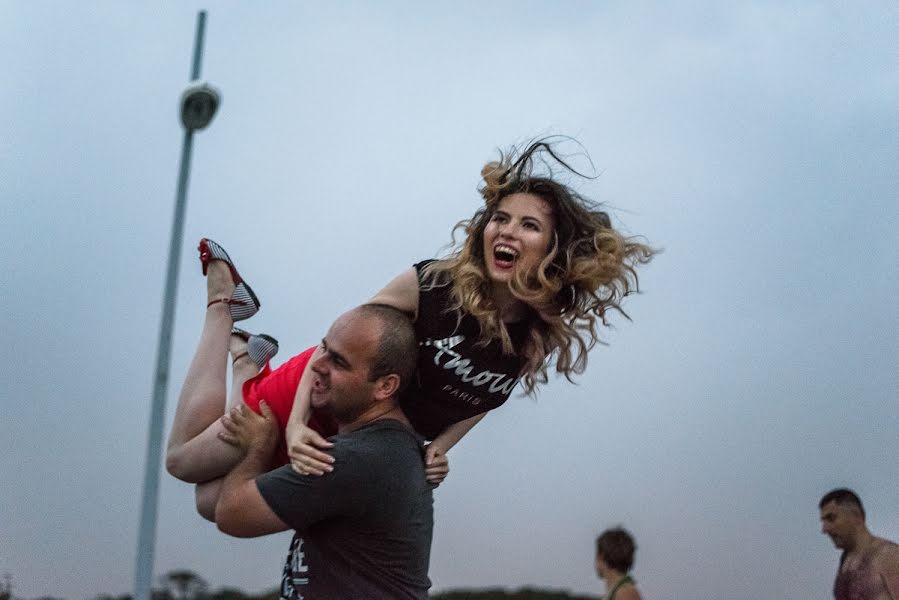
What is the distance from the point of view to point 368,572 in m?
3.41

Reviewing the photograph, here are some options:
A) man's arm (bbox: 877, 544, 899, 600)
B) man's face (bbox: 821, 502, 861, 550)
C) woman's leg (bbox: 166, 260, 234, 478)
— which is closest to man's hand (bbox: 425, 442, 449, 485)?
woman's leg (bbox: 166, 260, 234, 478)

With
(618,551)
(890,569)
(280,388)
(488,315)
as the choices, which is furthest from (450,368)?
(890,569)

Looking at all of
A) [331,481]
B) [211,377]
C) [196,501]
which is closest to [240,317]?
[211,377]

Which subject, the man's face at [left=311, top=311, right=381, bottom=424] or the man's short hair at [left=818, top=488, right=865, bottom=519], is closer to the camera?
the man's face at [left=311, top=311, right=381, bottom=424]

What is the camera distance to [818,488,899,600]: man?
21.8 feet

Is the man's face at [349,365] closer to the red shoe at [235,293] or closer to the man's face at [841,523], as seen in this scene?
the red shoe at [235,293]

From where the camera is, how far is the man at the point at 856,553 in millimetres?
6656

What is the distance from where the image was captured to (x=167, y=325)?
417 cm

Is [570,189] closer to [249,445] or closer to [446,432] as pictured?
[446,432]

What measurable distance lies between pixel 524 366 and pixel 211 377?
1.24 meters

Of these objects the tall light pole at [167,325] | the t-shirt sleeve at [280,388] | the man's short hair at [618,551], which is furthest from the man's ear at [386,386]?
the man's short hair at [618,551]

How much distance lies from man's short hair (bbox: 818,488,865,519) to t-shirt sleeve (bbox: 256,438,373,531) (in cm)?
480

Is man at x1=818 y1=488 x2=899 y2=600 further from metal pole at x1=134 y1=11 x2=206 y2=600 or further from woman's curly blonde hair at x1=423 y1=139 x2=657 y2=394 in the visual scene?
metal pole at x1=134 y1=11 x2=206 y2=600

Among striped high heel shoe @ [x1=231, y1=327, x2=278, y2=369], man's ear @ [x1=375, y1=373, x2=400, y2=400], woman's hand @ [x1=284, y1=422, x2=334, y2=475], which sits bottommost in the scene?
woman's hand @ [x1=284, y1=422, x2=334, y2=475]
